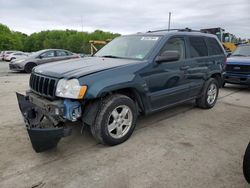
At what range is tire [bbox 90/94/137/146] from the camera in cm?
338

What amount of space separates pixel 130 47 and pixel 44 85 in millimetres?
1825

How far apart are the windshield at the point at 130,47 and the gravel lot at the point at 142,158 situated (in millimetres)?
1377

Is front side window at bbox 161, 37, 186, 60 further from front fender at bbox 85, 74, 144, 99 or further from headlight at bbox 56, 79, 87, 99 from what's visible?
headlight at bbox 56, 79, 87, 99

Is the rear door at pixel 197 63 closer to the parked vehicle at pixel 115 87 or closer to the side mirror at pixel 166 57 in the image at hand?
the parked vehicle at pixel 115 87

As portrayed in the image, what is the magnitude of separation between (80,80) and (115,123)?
0.90m

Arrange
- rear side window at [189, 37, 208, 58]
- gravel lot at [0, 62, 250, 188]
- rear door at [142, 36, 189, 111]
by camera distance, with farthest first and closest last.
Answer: rear side window at [189, 37, 208, 58] → rear door at [142, 36, 189, 111] → gravel lot at [0, 62, 250, 188]

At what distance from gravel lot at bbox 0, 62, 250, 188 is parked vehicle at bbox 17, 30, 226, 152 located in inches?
12.1

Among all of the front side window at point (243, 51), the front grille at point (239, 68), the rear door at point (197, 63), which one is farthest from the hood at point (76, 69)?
the front side window at point (243, 51)

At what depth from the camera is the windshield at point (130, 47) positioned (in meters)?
4.21

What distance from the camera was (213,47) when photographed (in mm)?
5738

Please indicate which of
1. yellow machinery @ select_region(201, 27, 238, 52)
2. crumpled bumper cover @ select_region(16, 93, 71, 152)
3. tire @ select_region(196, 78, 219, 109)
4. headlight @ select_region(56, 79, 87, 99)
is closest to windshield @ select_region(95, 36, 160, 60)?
headlight @ select_region(56, 79, 87, 99)

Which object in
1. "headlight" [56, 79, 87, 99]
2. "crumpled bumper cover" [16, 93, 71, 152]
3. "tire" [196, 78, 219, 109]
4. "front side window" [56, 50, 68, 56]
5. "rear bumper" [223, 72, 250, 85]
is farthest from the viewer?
"front side window" [56, 50, 68, 56]

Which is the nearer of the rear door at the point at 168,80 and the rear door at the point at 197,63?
the rear door at the point at 168,80

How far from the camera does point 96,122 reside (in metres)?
3.37
